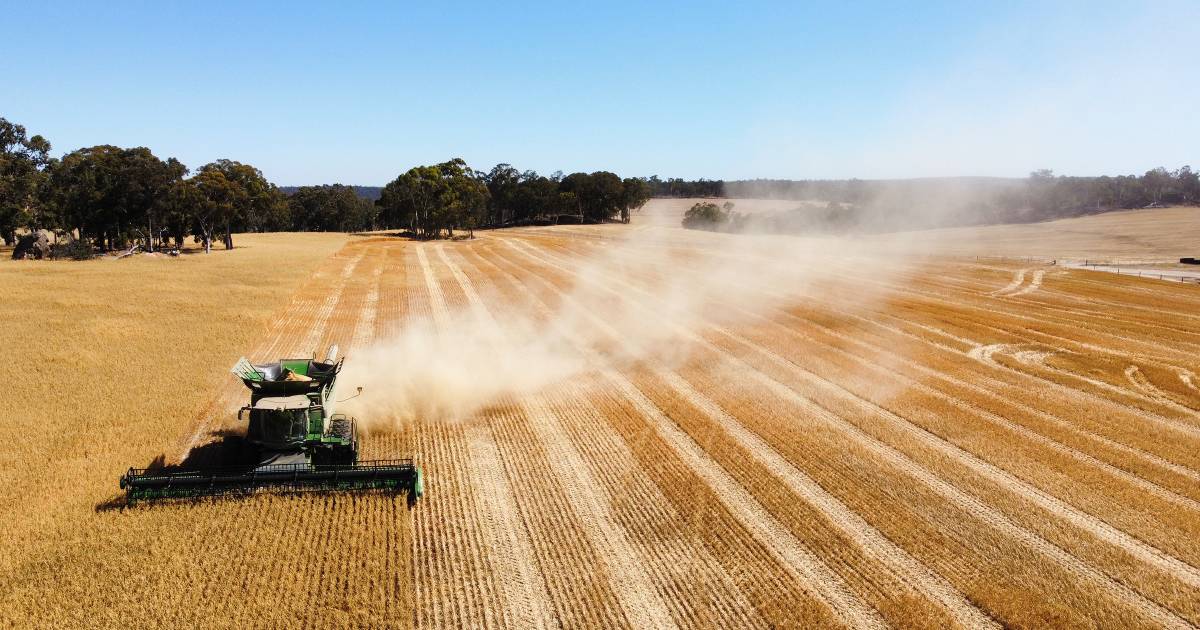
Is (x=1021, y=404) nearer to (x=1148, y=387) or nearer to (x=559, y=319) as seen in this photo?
(x=1148, y=387)

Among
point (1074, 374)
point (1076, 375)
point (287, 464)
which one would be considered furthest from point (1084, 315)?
point (287, 464)

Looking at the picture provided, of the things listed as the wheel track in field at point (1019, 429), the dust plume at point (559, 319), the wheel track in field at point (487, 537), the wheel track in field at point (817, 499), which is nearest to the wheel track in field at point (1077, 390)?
the wheel track in field at point (1019, 429)

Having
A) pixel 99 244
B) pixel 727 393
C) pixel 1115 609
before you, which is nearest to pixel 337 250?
pixel 99 244

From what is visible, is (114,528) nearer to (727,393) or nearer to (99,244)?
(727,393)

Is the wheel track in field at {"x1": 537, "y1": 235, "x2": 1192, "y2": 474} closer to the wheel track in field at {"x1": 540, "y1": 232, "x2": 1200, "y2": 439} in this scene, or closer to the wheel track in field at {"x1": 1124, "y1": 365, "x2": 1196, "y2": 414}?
the wheel track in field at {"x1": 540, "y1": 232, "x2": 1200, "y2": 439}

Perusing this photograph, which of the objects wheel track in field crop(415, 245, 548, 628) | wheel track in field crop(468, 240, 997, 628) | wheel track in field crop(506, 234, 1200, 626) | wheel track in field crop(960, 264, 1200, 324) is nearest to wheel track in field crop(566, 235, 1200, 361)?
wheel track in field crop(960, 264, 1200, 324)

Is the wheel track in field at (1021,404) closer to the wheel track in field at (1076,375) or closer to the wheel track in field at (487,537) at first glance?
the wheel track in field at (1076,375)
